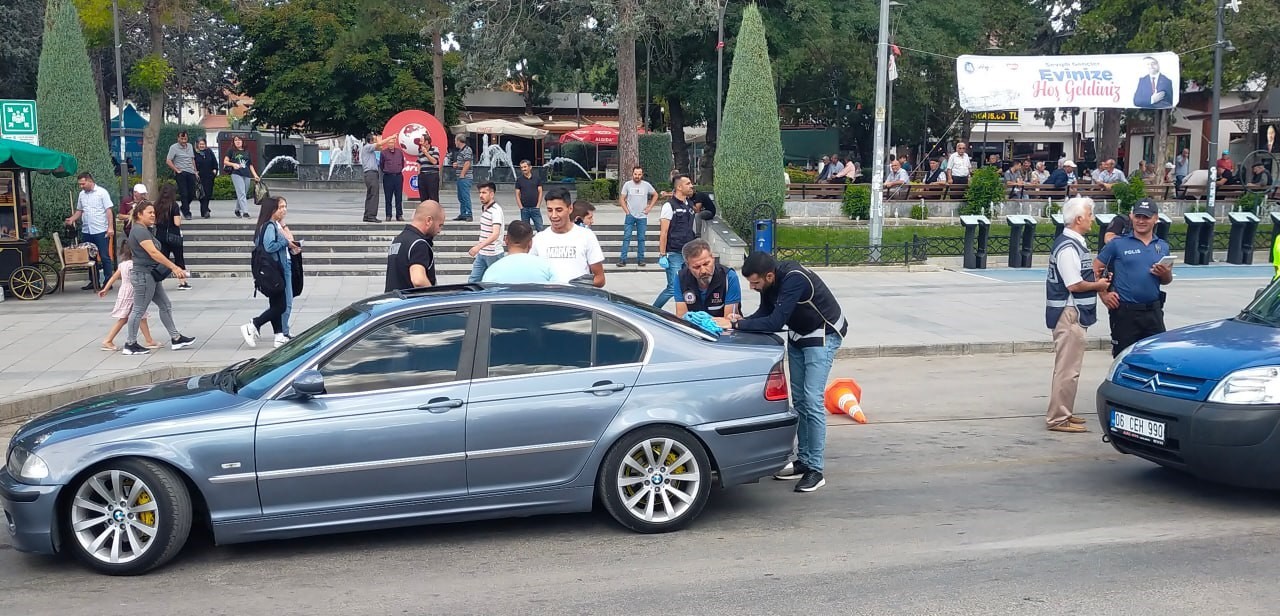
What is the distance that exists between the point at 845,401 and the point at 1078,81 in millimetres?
19766

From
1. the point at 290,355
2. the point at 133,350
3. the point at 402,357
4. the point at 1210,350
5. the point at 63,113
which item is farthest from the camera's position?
the point at 63,113

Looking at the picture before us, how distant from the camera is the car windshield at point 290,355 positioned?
236 inches

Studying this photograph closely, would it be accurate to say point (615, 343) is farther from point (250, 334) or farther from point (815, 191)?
point (815, 191)

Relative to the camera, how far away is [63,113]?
1961cm

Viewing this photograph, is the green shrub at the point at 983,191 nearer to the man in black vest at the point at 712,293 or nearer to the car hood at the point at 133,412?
the man in black vest at the point at 712,293

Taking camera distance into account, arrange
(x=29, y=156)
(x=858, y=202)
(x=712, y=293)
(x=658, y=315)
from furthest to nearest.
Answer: (x=858, y=202) < (x=29, y=156) < (x=712, y=293) < (x=658, y=315)

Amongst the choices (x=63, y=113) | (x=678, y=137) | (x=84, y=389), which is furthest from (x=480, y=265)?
(x=678, y=137)

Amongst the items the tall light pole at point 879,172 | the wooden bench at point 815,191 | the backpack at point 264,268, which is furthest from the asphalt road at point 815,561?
the wooden bench at point 815,191

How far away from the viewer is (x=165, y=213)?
595 inches

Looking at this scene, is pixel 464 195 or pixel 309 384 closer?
pixel 309 384

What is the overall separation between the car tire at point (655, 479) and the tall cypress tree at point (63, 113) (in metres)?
16.5

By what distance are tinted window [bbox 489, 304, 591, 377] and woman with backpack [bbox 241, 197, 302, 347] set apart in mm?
6553

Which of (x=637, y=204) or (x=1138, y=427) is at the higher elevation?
(x=637, y=204)

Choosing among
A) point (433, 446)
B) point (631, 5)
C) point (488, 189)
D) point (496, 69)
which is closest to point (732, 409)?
point (433, 446)
